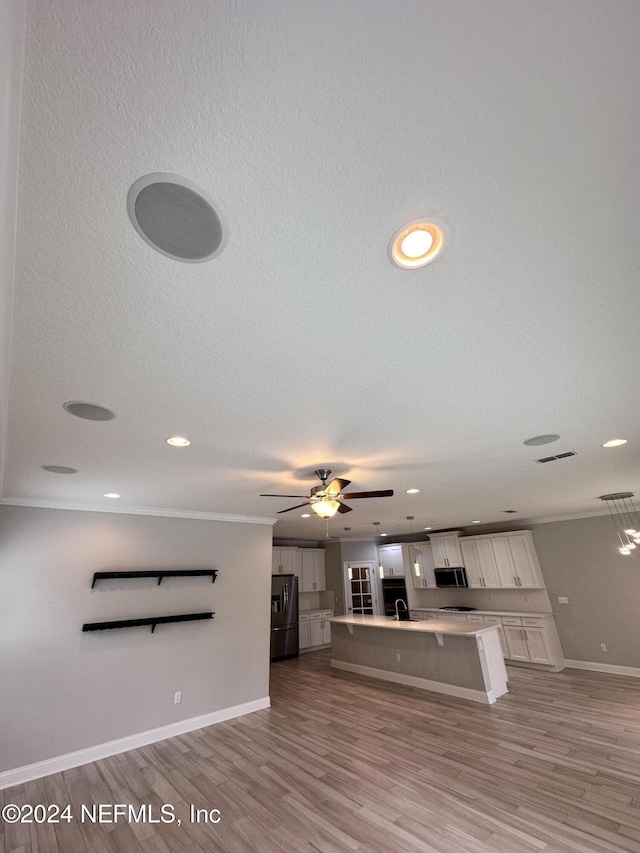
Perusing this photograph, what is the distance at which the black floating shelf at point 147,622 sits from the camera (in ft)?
13.3

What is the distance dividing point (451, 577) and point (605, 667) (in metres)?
2.81

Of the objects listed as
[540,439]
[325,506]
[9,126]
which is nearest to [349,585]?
[325,506]

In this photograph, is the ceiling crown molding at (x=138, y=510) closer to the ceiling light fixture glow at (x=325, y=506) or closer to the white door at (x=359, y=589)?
the ceiling light fixture glow at (x=325, y=506)

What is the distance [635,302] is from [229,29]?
5.50 ft

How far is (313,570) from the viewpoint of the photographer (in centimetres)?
958

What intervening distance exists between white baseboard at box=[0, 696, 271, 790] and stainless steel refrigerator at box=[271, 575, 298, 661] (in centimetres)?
273

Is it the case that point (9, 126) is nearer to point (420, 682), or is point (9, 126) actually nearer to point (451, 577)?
point (420, 682)

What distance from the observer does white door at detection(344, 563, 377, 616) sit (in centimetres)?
941

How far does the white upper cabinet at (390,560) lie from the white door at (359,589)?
483 millimetres

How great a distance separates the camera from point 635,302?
1.46 m

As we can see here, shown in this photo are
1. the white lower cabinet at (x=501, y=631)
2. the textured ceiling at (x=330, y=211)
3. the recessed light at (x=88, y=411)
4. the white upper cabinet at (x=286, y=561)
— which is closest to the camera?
the textured ceiling at (x=330, y=211)

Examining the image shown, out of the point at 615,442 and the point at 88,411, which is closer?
the point at 88,411

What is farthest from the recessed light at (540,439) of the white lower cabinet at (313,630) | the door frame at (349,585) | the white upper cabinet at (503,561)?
the door frame at (349,585)

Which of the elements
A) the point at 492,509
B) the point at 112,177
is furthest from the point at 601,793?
the point at 112,177
